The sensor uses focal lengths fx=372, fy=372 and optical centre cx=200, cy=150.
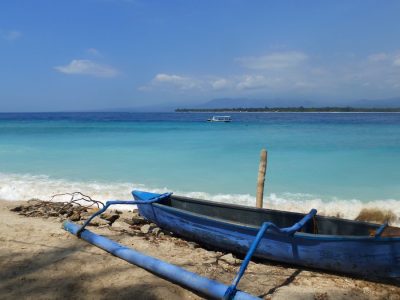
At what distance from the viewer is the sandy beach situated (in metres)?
4.23

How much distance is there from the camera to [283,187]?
1241 centimetres

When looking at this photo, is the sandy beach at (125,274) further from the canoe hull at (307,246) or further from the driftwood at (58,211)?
the driftwood at (58,211)

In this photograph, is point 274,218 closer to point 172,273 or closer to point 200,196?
point 172,273

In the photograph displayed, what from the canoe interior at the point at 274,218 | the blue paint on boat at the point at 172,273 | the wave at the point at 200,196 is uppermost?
the canoe interior at the point at 274,218

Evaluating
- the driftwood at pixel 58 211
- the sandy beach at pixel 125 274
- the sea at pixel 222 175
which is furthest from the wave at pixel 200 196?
the sandy beach at pixel 125 274

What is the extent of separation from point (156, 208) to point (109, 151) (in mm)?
16946

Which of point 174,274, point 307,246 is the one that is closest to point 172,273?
point 174,274

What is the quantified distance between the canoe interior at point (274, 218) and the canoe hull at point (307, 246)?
258mm

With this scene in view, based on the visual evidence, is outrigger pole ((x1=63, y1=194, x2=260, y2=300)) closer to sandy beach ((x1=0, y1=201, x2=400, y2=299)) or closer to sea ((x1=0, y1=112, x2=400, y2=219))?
sandy beach ((x1=0, y1=201, x2=400, y2=299))

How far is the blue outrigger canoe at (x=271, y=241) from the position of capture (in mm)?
4293

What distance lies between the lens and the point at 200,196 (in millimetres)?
11312

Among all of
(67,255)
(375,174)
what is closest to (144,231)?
(67,255)

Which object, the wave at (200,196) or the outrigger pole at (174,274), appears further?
the wave at (200,196)

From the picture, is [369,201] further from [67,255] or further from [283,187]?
[67,255]
